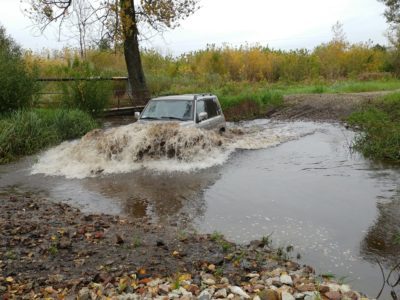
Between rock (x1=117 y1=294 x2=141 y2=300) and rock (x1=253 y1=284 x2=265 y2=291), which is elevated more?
rock (x1=117 y1=294 x2=141 y2=300)

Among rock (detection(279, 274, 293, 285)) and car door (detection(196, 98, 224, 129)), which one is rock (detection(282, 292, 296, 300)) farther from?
car door (detection(196, 98, 224, 129))

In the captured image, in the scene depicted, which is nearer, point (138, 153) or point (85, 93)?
point (138, 153)

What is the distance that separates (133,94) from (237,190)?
13.5 m

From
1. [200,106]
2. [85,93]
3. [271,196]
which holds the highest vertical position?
[85,93]

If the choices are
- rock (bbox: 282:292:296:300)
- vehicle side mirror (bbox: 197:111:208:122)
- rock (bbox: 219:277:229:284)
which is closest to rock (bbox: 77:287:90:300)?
rock (bbox: 219:277:229:284)

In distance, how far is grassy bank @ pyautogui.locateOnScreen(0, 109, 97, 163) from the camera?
43.4ft

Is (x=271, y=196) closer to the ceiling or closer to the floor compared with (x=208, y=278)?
closer to the floor

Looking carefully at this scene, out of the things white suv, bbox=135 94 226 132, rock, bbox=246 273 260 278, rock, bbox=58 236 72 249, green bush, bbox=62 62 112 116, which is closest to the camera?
rock, bbox=246 273 260 278

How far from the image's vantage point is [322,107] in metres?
21.3

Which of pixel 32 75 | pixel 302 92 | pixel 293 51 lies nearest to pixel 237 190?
pixel 32 75

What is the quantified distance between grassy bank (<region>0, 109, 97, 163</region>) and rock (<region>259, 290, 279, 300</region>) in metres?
10.2

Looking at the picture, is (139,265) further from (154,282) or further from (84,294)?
(84,294)

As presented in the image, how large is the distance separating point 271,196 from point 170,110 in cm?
468

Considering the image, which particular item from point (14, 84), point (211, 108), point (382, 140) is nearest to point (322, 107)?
point (382, 140)
